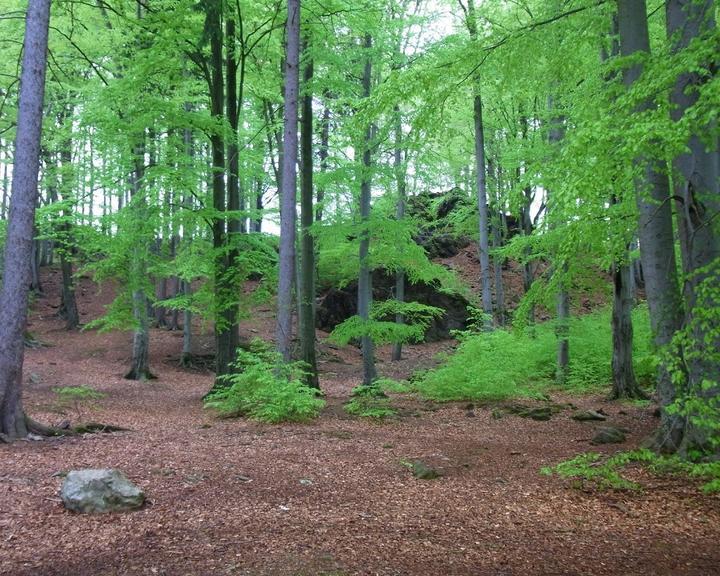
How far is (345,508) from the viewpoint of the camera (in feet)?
15.2

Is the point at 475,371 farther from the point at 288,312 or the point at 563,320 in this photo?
the point at 288,312

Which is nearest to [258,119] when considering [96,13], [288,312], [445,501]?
[96,13]

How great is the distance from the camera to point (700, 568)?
11.4ft

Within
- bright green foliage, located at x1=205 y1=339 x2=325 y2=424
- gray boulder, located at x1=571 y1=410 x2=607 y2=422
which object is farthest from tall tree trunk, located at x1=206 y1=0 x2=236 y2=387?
gray boulder, located at x1=571 y1=410 x2=607 y2=422

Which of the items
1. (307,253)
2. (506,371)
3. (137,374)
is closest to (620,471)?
(506,371)

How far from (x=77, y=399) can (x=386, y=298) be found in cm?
1511

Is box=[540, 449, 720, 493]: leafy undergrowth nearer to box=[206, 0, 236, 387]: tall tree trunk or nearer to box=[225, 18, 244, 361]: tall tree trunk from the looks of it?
box=[206, 0, 236, 387]: tall tree trunk

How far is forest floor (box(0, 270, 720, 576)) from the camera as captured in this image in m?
3.47

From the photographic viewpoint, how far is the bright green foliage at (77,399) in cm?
971

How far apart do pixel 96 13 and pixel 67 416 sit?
13194 millimetres

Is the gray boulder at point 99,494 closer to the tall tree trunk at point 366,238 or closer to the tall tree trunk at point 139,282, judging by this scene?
the tall tree trunk at point 366,238

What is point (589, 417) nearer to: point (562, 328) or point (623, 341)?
point (623, 341)

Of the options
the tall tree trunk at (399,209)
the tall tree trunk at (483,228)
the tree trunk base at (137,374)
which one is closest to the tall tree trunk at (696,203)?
the tall tree trunk at (483,228)

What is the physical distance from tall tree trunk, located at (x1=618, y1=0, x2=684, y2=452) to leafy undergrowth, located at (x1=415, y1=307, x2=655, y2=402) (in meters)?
4.25
